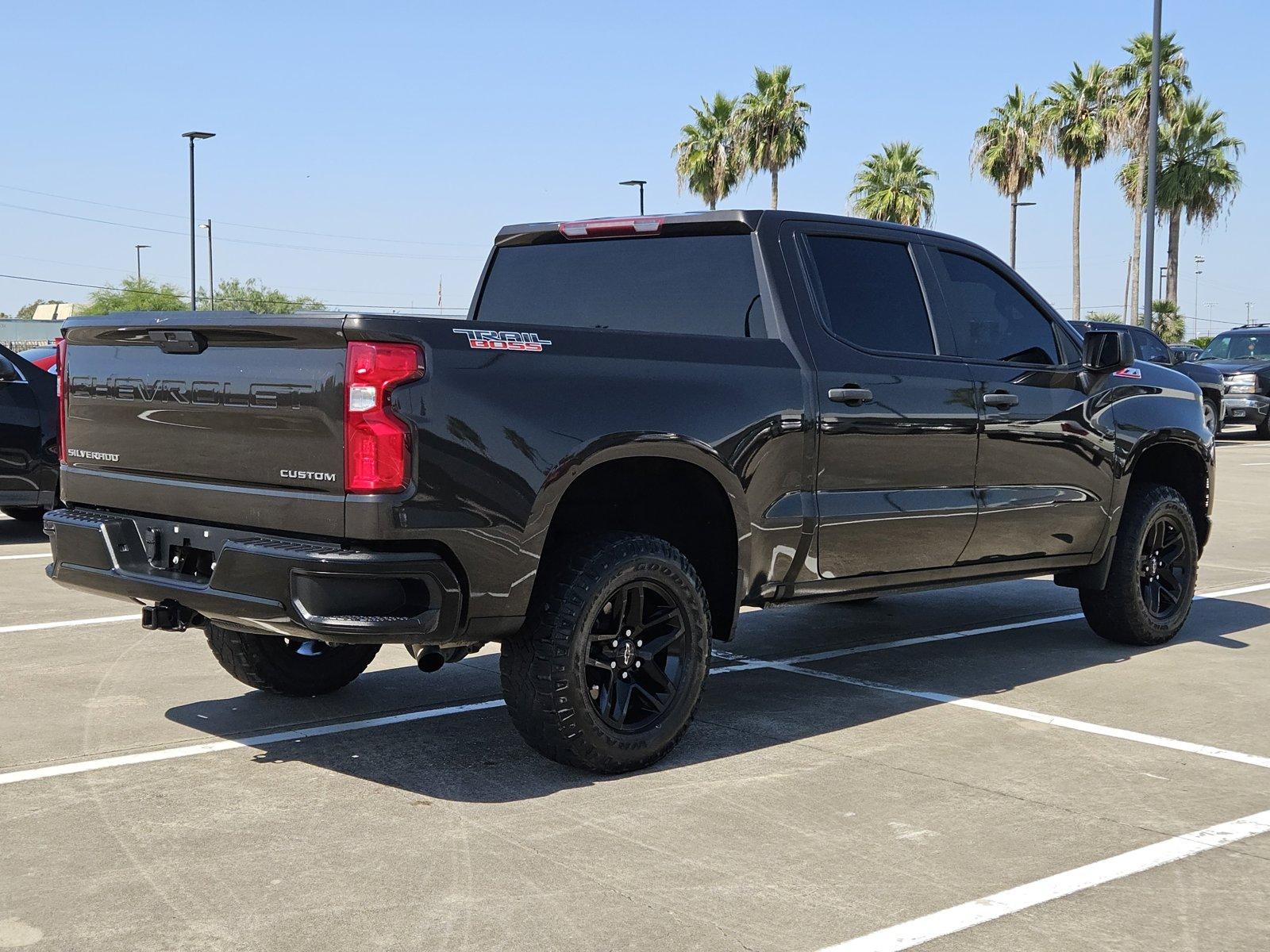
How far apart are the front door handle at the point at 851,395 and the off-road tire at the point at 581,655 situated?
1005 millimetres

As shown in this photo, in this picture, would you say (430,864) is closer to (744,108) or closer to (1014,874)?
(1014,874)

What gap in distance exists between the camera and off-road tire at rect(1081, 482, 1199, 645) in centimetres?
734

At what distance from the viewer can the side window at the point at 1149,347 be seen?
68.2ft

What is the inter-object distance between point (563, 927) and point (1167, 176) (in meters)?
52.2

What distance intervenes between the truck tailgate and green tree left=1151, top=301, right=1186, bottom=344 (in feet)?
186

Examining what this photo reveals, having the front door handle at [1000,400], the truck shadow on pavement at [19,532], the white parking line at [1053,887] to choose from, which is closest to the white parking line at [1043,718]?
the white parking line at [1053,887]

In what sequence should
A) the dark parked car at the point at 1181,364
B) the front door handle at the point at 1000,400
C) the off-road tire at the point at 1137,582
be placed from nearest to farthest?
the front door handle at the point at 1000,400, the off-road tire at the point at 1137,582, the dark parked car at the point at 1181,364

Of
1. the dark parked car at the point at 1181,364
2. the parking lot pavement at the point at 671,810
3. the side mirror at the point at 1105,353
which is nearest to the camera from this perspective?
Result: the parking lot pavement at the point at 671,810

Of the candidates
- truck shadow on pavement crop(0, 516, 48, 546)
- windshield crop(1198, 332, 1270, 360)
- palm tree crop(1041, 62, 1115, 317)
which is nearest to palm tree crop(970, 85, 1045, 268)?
palm tree crop(1041, 62, 1115, 317)

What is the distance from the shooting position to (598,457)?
4.82 meters

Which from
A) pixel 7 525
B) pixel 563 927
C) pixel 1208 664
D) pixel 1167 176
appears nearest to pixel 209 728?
pixel 563 927

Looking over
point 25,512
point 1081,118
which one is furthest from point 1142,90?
point 25,512

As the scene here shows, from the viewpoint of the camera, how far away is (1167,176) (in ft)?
167

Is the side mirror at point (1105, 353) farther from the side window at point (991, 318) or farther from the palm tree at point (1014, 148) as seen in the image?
the palm tree at point (1014, 148)
